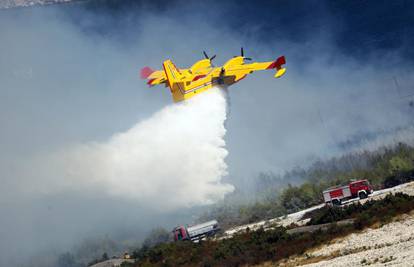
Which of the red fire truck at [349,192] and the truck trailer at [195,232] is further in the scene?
the truck trailer at [195,232]

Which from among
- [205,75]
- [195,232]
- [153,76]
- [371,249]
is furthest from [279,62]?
[371,249]

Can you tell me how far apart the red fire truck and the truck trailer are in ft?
53.1

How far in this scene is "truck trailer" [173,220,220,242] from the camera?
8219 centimetres

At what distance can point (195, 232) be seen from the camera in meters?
82.8

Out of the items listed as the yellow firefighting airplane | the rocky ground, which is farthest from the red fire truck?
the rocky ground

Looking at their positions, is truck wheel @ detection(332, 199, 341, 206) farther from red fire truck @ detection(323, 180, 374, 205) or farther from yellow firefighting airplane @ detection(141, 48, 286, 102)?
yellow firefighting airplane @ detection(141, 48, 286, 102)

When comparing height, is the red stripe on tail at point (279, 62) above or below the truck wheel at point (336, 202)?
above

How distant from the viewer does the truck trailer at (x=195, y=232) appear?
8219cm

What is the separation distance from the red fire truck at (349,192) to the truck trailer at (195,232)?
16.2 m

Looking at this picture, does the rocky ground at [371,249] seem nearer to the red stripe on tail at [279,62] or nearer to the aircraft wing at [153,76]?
the red stripe on tail at [279,62]

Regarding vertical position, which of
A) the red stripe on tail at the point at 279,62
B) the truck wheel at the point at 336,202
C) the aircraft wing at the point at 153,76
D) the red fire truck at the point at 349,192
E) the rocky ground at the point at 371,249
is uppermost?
the aircraft wing at the point at 153,76

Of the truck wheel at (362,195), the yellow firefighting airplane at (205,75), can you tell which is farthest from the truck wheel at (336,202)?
the yellow firefighting airplane at (205,75)

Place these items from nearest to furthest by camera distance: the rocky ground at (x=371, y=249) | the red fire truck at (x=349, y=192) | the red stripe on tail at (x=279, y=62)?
the rocky ground at (x=371, y=249) < the red stripe on tail at (x=279, y=62) < the red fire truck at (x=349, y=192)

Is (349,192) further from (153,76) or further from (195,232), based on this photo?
(153,76)
